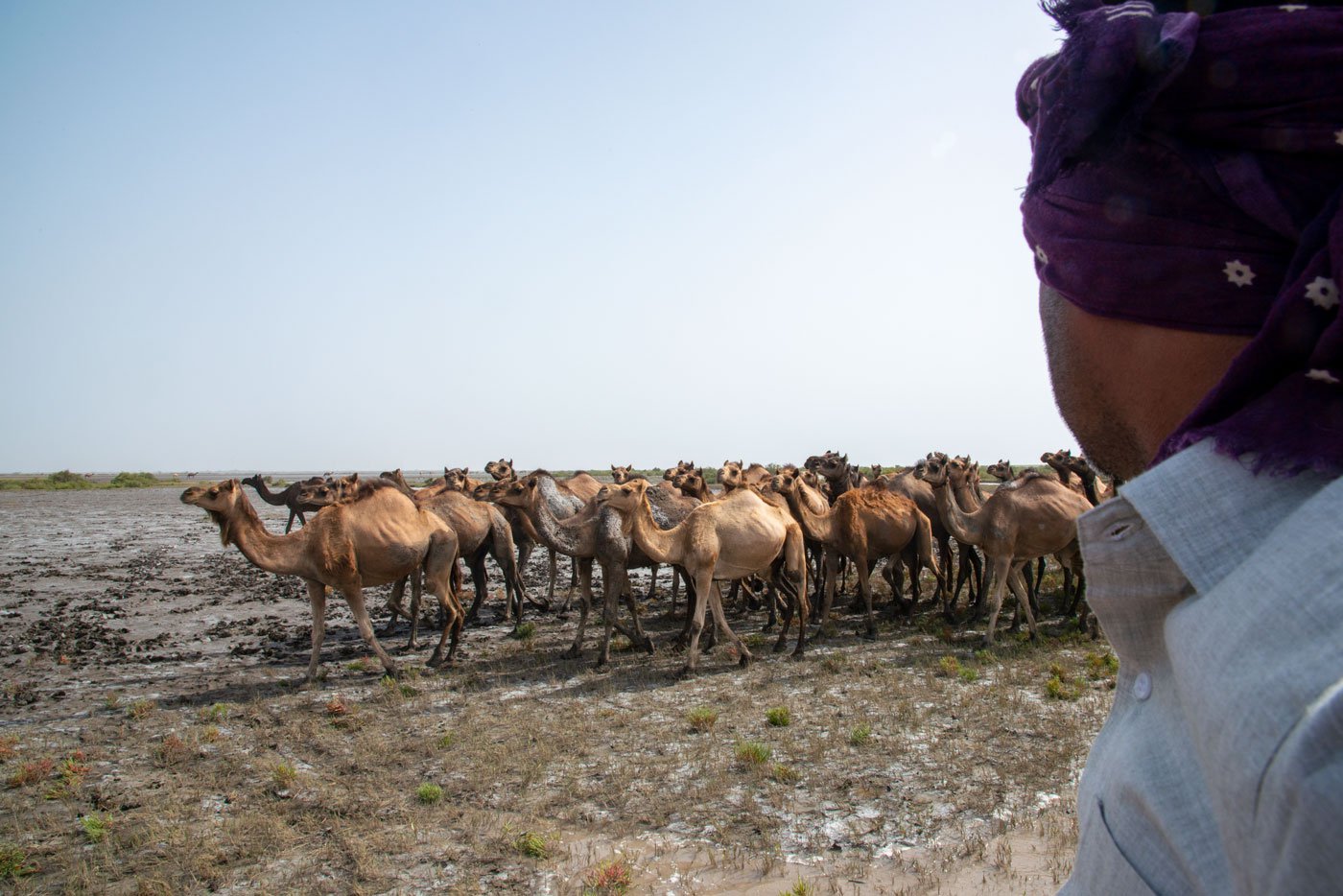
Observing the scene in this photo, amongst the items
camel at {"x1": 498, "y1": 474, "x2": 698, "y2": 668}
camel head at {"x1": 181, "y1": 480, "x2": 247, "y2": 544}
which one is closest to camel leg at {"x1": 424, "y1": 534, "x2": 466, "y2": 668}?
camel at {"x1": 498, "y1": 474, "x2": 698, "y2": 668}

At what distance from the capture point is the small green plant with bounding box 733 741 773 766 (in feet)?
26.1

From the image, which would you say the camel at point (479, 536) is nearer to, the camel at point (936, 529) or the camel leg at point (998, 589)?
the camel at point (936, 529)

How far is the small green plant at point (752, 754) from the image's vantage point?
314 inches

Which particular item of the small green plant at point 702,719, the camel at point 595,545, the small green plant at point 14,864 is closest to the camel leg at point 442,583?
the camel at point 595,545

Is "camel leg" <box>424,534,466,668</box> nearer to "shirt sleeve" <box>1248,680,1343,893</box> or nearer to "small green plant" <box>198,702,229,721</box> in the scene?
Result: "small green plant" <box>198,702,229,721</box>

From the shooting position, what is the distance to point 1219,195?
108 centimetres

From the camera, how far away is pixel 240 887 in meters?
6.05

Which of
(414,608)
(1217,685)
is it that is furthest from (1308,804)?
(414,608)

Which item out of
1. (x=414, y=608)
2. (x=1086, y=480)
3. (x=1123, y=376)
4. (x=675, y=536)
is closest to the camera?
(x=1123, y=376)

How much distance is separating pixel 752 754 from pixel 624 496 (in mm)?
4601

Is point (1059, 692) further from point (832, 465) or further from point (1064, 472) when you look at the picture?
point (832, 465)

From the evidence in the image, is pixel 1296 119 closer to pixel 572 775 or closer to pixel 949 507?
pixel 572 775

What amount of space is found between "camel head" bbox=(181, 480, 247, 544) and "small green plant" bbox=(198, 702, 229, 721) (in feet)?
6.69

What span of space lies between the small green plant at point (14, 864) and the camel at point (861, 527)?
10.3 meters
